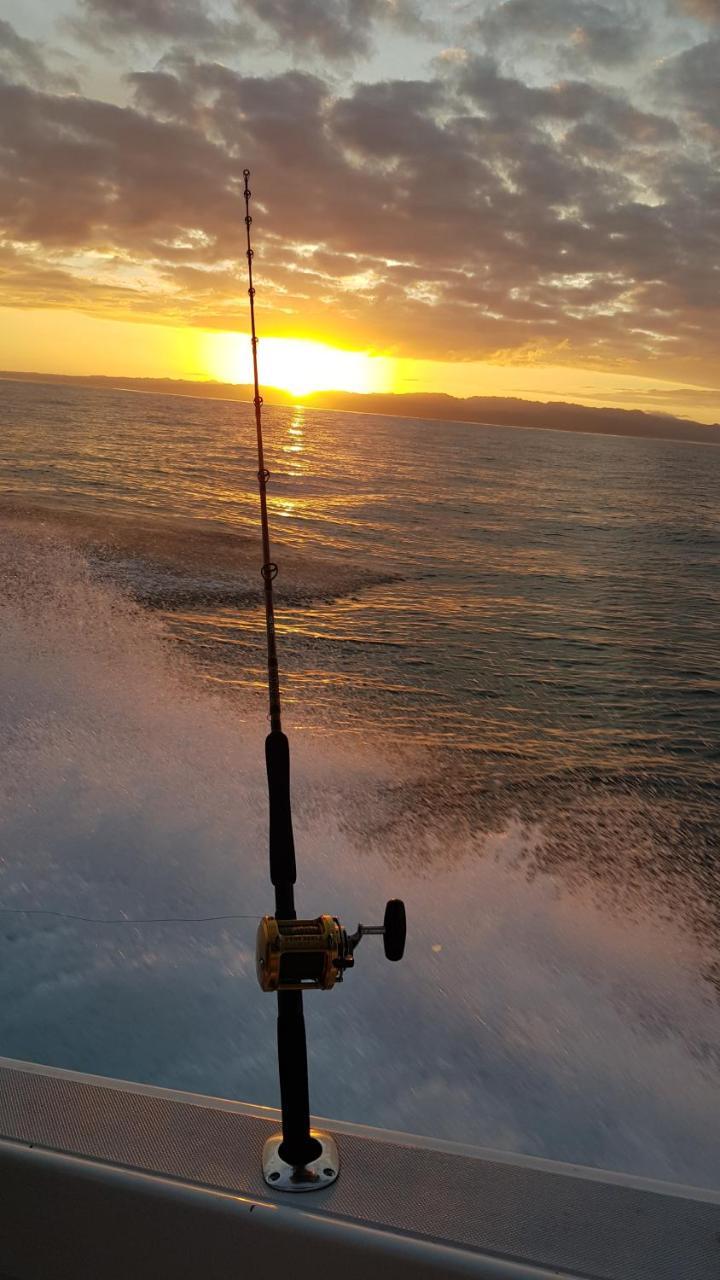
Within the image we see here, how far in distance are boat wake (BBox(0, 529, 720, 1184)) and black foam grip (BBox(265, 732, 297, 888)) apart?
1.41 m

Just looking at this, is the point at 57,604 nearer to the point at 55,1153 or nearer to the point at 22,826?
the point at 22,826

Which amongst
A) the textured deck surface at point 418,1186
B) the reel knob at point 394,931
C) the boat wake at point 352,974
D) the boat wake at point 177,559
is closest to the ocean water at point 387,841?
the boat wake at point 352,974

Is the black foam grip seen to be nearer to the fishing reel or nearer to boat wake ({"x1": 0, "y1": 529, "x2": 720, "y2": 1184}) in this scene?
the fishing reel

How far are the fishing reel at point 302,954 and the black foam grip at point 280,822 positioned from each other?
1.11 feet

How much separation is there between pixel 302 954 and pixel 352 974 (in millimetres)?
2280

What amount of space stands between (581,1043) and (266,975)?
2.39 metres

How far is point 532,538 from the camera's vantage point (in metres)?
24.6

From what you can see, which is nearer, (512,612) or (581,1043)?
(581,1043)

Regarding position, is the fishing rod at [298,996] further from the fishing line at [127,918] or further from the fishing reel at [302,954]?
the fishing line at [127,918]

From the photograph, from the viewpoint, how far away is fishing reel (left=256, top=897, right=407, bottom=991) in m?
2.14

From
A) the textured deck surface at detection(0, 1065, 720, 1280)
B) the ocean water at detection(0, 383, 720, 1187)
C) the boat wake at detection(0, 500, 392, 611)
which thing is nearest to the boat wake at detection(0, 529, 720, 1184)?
the ocean water at detection(0, 383, 720, 1187)

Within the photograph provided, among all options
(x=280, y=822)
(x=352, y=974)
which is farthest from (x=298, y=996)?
(x=352, y=974)

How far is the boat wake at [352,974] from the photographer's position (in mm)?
3492

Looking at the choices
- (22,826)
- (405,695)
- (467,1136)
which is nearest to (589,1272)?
(467,1136)
